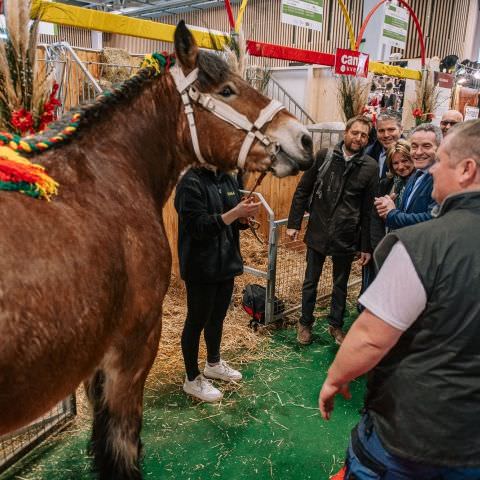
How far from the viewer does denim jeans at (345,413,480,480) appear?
4.24 feet

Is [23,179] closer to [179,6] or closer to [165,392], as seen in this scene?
[165,392]

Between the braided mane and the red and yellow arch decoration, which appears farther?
the red and yellow arch decoration

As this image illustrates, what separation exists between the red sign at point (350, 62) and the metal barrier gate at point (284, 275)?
172cm

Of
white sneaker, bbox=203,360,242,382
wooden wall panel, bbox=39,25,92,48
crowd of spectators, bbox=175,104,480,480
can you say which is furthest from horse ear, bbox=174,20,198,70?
wooden wall panel, bbox=39,25,92,48

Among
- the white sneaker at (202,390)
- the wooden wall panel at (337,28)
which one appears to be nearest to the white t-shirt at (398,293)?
the white sneaker at (202,390)

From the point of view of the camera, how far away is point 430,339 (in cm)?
121

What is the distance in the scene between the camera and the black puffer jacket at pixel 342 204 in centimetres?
366

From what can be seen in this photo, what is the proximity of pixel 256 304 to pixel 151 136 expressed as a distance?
2.71 m

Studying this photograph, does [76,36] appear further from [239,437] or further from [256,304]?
[239,437]

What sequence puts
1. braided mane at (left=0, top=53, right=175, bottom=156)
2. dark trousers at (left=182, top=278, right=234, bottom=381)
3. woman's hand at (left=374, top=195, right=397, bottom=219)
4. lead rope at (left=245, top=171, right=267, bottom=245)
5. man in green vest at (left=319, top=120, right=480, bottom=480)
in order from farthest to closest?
1. woman's hand at (left=374, top=195, right=397, bottom=219)
2. dark trousers at (left=182, top=278, right=234, bottom=381)
3. lead rope at (left=245, top=171, right=267, bottom=245)
4. braided mane at (left=0, top=53, right=175, bottom=156)
5. man in green vest at (left=319, top=120, right=480, bottom=480)

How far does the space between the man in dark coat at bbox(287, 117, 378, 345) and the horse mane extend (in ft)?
6.75

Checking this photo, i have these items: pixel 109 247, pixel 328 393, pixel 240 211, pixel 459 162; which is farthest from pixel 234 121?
pixel 328 393

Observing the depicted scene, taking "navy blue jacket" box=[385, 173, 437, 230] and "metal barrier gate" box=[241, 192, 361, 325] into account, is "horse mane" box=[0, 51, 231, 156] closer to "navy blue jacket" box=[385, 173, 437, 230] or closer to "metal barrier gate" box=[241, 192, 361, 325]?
"navy blue jacket" box=[385, 173, 437, 230]

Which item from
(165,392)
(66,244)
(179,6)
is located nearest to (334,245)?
(165,392)
